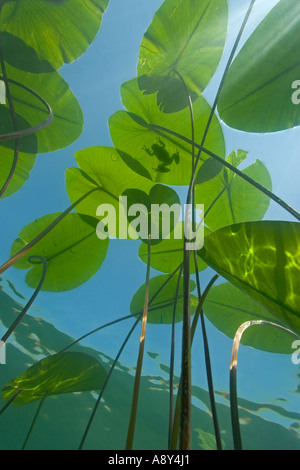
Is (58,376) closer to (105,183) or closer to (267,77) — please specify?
(105,183)

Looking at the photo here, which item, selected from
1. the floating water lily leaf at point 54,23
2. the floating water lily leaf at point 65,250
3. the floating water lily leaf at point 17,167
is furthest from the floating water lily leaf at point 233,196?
the floating water lily leaf at point 17,167

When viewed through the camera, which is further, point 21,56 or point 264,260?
point 21,56

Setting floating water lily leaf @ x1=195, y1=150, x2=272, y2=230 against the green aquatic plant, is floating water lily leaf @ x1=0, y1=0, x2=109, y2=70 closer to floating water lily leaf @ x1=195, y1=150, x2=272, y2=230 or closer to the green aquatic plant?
the green aquatic plant

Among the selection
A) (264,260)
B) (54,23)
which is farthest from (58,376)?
(54,23)

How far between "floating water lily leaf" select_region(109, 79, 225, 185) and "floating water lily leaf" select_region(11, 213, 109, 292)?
0.62 m

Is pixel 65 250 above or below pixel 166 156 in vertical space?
below

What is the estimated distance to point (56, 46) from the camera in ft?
4.95

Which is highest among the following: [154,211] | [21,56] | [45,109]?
[21,56]

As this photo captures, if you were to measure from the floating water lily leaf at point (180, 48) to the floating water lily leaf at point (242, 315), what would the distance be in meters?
Answer: 1.36

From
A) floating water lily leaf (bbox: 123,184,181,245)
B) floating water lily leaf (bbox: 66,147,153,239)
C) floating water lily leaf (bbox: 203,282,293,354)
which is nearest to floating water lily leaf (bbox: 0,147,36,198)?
floating water lily leaf (bbox: 66,147,153,239)

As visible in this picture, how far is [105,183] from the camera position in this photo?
1.96 m

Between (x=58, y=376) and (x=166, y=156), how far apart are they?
1.71 m

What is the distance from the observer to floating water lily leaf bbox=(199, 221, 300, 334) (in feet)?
2.50

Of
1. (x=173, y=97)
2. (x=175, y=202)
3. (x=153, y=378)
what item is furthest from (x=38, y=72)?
(x=153, y=378)
